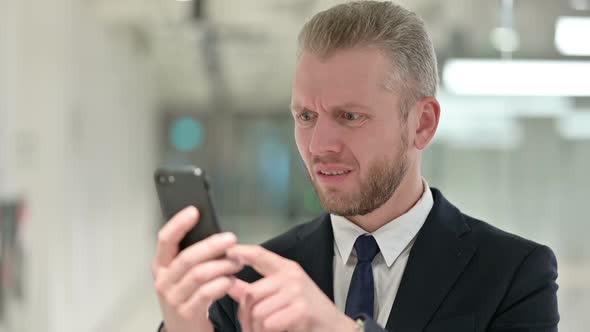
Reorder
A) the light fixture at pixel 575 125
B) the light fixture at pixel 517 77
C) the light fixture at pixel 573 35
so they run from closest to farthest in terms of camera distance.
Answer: the light fixture at pixel 573 35, the light fixture at pixel 517 77, the light fixture at pixel 575 125

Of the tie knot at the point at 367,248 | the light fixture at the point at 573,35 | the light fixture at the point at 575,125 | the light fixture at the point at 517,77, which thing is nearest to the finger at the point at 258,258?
the tie knot at the point at 367,248

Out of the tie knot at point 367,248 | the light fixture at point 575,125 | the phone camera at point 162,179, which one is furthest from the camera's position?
the light fixture at point 575,125

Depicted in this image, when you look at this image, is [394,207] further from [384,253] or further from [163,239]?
[163,239]

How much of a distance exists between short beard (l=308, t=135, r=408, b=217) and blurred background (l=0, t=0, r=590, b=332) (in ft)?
9.78

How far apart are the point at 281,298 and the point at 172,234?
197 millimetres

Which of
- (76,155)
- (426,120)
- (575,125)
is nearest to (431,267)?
(426,120)

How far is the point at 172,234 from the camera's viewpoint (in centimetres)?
118

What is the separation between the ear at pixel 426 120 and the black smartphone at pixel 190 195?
51 cm

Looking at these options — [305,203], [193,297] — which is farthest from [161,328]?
[305,203]

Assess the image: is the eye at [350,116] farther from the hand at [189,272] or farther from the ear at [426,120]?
the hand at [189,272]

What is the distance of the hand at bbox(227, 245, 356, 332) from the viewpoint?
1.14 meters

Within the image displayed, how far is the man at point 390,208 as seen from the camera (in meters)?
1.40

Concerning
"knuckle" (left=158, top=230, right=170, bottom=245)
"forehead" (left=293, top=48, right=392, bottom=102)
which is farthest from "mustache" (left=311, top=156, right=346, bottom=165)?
"knuckle" (left=158, top=230, right=170, bottom=245)

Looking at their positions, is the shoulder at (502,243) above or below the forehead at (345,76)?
below
